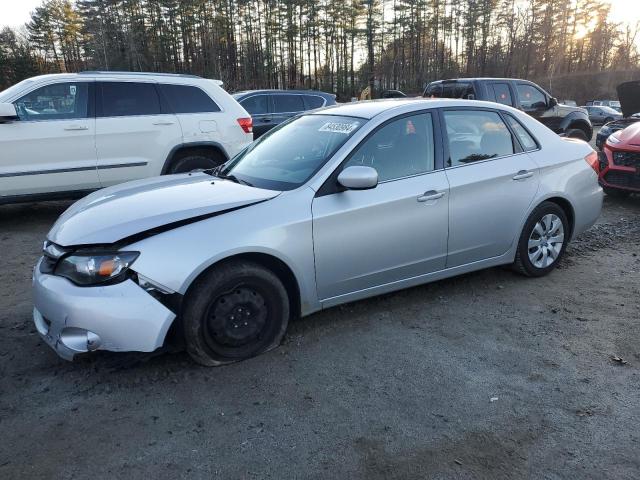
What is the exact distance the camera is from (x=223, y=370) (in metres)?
3.27

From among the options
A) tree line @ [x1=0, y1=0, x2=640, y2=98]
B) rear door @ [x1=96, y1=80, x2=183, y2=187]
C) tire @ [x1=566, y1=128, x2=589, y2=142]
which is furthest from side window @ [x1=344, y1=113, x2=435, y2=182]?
tree line @ [x1=0, y1=0, x2=640, y2=98]

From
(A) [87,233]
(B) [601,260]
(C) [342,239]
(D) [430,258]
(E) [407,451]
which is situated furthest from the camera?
(B) [601,260]

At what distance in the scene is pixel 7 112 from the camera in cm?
617

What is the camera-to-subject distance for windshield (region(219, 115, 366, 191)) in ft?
12.2

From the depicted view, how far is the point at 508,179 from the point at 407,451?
2691 mm

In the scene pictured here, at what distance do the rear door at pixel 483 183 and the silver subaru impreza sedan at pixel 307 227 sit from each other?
0.04 feet

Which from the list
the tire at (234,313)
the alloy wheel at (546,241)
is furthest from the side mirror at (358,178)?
the alloy wheel at (546,241)

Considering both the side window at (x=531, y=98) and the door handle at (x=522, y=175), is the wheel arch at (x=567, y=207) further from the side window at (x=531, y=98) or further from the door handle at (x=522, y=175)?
the side window at (x=531, y=98)

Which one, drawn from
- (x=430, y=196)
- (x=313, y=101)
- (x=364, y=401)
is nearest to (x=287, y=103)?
(x=313, y=101)

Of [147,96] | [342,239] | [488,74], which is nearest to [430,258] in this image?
[342,239]

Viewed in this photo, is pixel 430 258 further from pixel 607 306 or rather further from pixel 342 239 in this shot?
pixel 607 306

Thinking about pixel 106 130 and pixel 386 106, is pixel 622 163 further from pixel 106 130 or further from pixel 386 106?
pixel 106 130

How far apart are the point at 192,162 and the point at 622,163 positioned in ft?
21.5

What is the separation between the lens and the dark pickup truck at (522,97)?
447 inches
